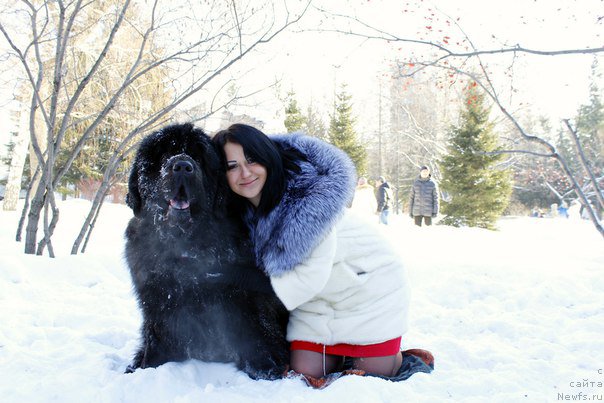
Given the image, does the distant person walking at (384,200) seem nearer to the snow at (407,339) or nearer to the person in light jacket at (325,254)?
the snow at (407,339)

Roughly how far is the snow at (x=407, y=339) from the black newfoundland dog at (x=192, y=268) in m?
0.13

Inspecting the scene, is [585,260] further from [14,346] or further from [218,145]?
[14,346]

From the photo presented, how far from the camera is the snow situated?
1.71 meters

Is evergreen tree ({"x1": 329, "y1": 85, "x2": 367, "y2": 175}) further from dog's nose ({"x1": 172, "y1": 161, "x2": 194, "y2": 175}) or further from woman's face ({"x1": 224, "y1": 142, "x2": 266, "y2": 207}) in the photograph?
dog's nose ({"x1": 172, "y1": 161, "x2": 194, "y2": 175})

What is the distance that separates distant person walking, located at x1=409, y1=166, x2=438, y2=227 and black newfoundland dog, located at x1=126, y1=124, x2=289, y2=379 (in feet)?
31.2

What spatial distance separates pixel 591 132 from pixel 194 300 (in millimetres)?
30395

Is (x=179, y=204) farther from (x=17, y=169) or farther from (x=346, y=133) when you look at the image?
(x=346, y=133)

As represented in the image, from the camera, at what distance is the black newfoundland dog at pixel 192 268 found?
6.28 ft

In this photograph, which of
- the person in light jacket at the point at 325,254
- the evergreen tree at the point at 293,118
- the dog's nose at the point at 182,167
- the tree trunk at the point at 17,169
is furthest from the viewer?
the evergreen tree at the point at 293,118

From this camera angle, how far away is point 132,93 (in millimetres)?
7348

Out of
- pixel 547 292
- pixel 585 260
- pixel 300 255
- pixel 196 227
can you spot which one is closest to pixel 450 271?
pixel 547 292

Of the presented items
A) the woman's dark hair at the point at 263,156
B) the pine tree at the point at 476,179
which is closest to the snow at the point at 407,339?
the woman's dark hair at the point at 263,156

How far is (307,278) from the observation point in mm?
1916

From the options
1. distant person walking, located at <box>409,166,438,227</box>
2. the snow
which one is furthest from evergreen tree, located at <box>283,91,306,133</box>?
the snow
